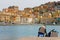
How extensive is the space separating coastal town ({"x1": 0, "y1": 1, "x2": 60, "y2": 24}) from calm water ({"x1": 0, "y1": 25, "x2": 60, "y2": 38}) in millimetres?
161

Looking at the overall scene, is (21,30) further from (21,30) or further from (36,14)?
(36,14)

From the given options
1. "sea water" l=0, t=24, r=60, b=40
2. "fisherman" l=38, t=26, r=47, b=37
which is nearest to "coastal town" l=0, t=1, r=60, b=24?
"sea water" l=0, t=24, r=60, b=40

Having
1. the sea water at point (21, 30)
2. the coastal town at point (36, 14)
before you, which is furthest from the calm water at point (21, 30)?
the coastal town at point (36, 14)

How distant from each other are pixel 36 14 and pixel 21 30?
71cm

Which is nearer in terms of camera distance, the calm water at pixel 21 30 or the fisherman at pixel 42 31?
the fisherman at pixel 42 31

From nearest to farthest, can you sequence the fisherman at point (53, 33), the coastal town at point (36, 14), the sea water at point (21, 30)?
1. the fisherman at point (53, 33)
2. the coastal town at point (36, 14)
3. the sea water at point (21, 30)

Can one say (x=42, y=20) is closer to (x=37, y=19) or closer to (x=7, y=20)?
(x=37, y=19)

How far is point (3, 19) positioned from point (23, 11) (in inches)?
24.1

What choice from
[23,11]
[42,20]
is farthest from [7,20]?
[42,20]

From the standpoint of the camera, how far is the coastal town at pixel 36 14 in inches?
222

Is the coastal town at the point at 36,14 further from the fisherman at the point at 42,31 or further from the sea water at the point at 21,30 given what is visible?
the fisherman at the point at 42,31

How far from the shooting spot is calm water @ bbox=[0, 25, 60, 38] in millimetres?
5759

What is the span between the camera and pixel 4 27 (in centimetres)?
612

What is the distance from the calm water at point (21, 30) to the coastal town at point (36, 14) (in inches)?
6.3
